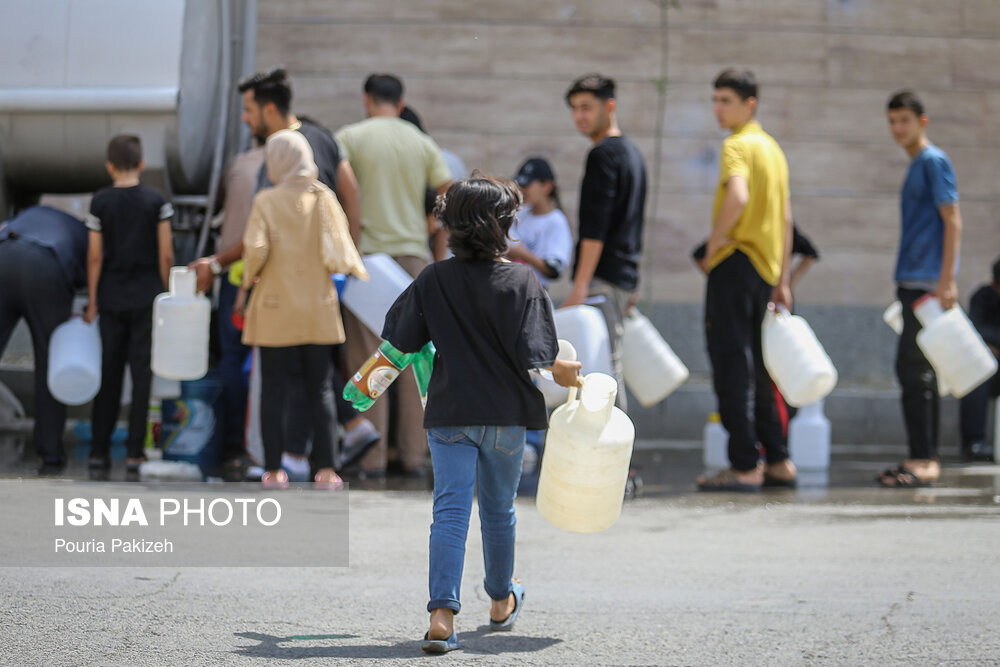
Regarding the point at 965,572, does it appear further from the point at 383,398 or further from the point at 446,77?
Result: the point at 446,77

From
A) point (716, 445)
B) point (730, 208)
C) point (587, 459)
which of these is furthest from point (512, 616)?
point (716, 445)

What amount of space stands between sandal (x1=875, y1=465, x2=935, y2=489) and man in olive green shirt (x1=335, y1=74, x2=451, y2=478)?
2416 millimetres

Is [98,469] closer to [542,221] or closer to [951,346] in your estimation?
[542,221]

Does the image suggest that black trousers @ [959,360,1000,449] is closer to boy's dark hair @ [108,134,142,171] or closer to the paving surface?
the paving surface

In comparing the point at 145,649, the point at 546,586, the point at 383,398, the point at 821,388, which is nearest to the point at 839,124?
the point at 821,388

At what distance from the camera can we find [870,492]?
6957 millimetres

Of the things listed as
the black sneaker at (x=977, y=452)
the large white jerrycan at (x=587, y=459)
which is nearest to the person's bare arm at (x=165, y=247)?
the large white jerrycan at (x=587, y=459)

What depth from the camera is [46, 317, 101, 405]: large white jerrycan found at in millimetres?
7035

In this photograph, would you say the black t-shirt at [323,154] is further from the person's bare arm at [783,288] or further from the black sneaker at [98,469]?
Answer: the person's bare arm at [783,288]

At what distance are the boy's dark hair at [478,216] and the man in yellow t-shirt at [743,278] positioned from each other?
3.06 metres

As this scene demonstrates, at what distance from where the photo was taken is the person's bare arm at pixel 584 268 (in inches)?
257

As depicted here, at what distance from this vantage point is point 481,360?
3865 mm

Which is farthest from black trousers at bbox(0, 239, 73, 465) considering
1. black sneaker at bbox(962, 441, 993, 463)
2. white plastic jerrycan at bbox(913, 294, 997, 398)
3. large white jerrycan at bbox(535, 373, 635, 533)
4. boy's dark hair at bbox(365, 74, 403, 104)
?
black sneaker at bbox(962, 441, 993, 463)

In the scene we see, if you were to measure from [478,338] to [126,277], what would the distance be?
3735mm
